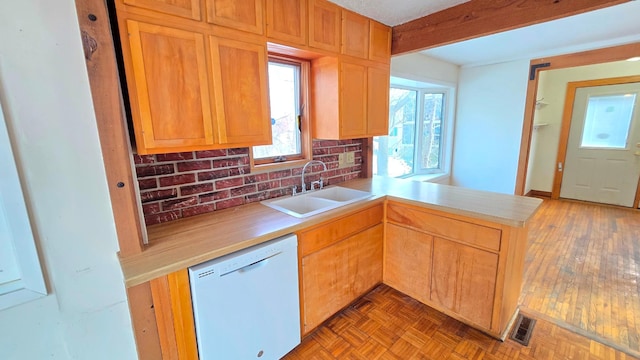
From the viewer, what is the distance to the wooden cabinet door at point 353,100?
2.08 metres

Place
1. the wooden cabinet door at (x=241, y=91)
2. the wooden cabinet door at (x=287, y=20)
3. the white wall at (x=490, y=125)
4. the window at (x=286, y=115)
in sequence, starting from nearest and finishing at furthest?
the wooden cabinet door at (x=241, y=91) < the wooden cabinet door at (x=287, y=20) < the window at (x=286, y=115) < the white wall at (x=490, y=125)

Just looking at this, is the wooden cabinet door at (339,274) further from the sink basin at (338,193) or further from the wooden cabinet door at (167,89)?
the wooden cabinet door at (167,89)

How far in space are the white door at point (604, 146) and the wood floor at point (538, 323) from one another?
2.14 metres

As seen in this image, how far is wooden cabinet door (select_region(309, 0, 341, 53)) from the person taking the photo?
178 centimetres

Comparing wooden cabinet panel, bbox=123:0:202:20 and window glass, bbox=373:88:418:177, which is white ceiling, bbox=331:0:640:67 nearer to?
window glass, bbox=373:88:418:177

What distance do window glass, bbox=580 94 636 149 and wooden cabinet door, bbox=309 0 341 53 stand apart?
195 inches

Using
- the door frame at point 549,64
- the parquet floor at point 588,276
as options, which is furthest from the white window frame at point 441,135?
the parquet floor at point 588,276

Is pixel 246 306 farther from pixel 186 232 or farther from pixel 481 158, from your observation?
pixel 481 158

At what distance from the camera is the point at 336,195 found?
235 centimetres

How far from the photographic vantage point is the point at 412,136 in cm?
391

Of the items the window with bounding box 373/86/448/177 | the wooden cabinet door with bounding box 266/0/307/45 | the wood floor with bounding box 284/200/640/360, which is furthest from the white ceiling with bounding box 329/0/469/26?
the wood floor with bounding box 284/200/640/360

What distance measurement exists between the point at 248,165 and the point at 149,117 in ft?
2.43

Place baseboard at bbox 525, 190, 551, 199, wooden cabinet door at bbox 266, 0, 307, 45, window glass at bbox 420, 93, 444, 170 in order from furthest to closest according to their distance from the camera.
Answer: baseboard at bbox 525, 190, 551, 199 → window glass at bbox 420, 93, 444, 170 → wooden cabinet door at bbox 266, 0, 307, 45

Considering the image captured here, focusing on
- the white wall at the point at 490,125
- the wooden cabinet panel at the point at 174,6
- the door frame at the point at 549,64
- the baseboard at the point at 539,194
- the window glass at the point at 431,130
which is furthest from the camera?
the baseboard at the point at 539,194
